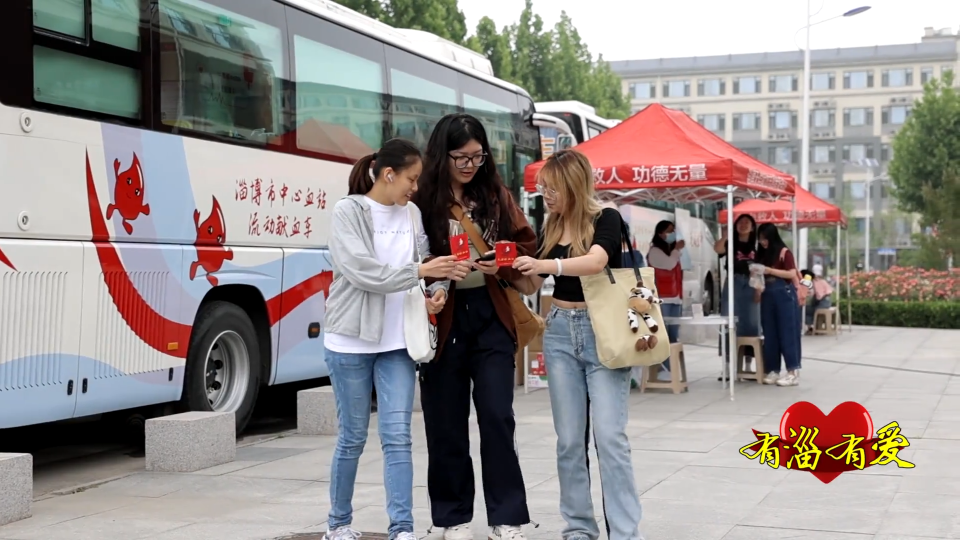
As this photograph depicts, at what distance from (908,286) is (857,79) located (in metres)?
73.8

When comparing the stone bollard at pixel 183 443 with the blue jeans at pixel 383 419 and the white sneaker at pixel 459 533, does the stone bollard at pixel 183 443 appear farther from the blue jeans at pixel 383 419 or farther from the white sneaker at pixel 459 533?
the white sneaker at pixel 459 533

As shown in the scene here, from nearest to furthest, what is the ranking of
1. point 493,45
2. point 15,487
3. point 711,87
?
point 15,487 < point 493,45 < point 711,87

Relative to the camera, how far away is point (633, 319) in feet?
17.1

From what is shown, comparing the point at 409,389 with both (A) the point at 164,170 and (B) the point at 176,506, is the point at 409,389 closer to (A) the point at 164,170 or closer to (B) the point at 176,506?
(B) the point at 176,506

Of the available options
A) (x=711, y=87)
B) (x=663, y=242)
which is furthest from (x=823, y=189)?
(x=663, y=242)

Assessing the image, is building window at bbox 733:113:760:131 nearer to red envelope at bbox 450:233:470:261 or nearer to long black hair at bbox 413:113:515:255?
long black hair at bbox 413:113:515:255

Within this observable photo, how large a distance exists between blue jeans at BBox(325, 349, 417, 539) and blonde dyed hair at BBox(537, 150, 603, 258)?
890 millimetres

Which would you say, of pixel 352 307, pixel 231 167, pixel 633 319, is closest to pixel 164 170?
pixel 231 167

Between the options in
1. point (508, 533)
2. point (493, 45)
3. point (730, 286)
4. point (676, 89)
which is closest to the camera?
point (508, 533)

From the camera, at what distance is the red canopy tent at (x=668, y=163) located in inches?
447

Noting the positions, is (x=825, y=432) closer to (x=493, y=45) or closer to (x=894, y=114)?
(x=493, y=45)

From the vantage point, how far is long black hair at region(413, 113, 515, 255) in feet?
17.5

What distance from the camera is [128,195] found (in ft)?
26.4

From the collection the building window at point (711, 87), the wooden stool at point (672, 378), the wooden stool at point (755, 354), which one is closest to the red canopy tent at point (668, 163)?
the wooden stool at point (755, 354)
